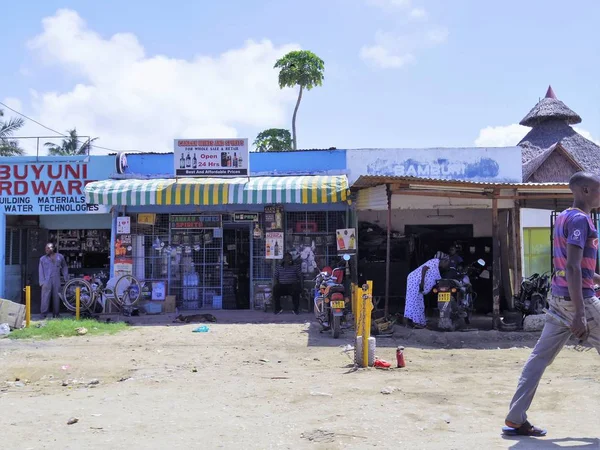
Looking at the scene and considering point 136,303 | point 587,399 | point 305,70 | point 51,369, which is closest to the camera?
point 587,399

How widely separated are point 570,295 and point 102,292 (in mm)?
11969

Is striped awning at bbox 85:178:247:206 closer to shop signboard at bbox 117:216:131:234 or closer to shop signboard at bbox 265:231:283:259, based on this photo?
shop signboard at bbox 117:216:131:234

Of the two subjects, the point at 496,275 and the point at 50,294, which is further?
the point at 50,294

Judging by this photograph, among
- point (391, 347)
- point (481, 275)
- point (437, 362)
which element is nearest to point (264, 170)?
point (481, 275)

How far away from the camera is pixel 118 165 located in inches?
586

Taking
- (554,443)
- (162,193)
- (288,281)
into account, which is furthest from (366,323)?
(162,193)

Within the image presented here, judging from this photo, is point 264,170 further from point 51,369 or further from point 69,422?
point 69,422

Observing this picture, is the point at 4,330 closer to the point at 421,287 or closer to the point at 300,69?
the point at 421,287

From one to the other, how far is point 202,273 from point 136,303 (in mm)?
1752

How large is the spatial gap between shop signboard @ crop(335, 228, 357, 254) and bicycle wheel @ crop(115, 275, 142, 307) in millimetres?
5030

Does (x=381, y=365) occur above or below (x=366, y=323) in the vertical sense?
below

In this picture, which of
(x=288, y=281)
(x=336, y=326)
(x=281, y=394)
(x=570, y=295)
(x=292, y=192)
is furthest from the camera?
(x=288, y=281)

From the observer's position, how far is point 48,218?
53.6ft

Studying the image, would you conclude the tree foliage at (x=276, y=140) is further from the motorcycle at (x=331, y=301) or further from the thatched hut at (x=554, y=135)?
the motorcycle at (x=331, y=301)
